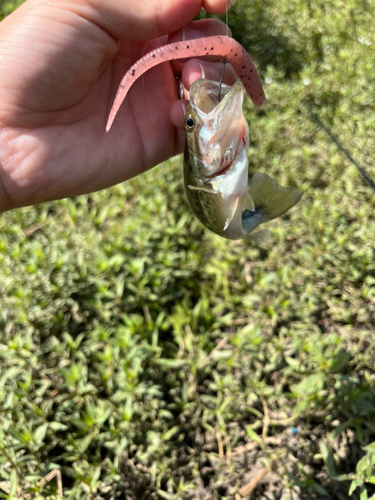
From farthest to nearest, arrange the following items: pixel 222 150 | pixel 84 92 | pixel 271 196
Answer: pixel 84 92
pixel 271 196
pixel 222 150

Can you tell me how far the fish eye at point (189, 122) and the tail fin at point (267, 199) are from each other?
0.48 metres

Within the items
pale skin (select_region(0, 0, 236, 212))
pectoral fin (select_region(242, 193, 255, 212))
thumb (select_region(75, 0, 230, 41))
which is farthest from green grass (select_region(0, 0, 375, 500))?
thumb (select_region(75, 0, 230, 41))

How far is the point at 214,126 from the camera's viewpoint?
1680mm

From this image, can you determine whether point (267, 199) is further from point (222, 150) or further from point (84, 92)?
point (84, 92)

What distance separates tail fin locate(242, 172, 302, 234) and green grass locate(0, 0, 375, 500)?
2.71ft

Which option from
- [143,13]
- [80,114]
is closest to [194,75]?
[143,13]

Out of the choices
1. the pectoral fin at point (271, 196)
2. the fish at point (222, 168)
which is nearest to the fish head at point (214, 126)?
the fish at point (222, 168)

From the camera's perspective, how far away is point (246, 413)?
2.71 m

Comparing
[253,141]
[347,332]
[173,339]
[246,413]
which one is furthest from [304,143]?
[246,413]

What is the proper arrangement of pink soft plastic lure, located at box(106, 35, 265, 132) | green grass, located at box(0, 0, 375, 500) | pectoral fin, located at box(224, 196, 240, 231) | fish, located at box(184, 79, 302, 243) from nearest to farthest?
pink soft plastic lure, located at box(106, 35, 265, 132)
fish, located at box(184, 79, 302, 243)
pectoral fin, located at box(224, 196, 240, 231)
green grass, located at box(0, 0, 375, 500)

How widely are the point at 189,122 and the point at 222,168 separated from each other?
0.81ft

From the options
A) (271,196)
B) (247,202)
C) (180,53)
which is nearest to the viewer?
(180,53)

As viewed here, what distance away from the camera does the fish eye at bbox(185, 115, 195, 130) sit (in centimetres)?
174

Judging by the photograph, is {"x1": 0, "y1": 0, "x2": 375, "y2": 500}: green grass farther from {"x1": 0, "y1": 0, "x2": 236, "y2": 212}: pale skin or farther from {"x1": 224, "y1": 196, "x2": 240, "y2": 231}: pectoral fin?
{"x1": 224, "y1": 196, "x2": 240, "y2": 231}: pectoral fin
